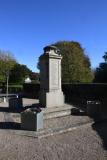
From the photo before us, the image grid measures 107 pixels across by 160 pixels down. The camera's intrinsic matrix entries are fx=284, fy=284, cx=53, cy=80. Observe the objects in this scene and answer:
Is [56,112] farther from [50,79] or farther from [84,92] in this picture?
[84,92]

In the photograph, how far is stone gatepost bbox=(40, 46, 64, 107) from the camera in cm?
1494

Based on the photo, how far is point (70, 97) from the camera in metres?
22.5

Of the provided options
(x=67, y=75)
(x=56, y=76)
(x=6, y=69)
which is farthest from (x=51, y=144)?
(x=6, y=69)

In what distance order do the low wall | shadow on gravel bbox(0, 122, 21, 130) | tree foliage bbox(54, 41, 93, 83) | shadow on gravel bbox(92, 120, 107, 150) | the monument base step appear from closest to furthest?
shadow on gravel bbox(92, 120, 107, 150) → shadow on gravel bbox(0, 122, 21, 130) → the monument base step → the low wall → tree foliage bbox(54, 41, 93, 83)

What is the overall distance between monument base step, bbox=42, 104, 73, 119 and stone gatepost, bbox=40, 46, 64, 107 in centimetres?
68

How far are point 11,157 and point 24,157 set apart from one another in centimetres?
32

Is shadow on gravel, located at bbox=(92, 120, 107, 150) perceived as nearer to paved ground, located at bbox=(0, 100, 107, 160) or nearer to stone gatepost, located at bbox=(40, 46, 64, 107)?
paved ground, located at bbox=(0, 100, 107, 160)

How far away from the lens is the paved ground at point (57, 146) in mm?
7071

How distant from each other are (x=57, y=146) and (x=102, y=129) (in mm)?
3375

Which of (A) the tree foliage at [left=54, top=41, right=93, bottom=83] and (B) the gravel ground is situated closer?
(B) the gravel ground

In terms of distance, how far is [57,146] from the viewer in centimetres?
803

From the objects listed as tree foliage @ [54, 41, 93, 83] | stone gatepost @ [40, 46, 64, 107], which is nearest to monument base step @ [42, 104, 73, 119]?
stone gatepost @ [40, 46, 64, 107]

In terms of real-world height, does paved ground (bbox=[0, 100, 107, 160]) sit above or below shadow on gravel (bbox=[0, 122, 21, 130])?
below

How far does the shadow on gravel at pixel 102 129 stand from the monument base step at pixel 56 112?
6.88ft
